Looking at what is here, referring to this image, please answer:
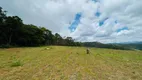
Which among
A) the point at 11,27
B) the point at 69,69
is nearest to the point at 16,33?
the point at 11,27

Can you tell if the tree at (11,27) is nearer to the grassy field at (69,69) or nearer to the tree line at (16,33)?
the tree line at (16,33)

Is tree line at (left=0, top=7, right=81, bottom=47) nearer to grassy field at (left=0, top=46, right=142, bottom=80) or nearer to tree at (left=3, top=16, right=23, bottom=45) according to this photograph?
tree at (left=3, top=16, right=23, bottom=45)

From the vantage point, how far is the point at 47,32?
5700 centimetres

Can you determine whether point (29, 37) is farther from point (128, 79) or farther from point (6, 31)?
point (128, 79)

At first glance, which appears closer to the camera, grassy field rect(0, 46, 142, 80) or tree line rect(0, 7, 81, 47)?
grassy field rect(0, 46, 142, 80)

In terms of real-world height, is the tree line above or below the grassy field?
above

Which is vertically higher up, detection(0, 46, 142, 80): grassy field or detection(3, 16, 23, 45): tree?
detection(3, 16, 23, 45): tree

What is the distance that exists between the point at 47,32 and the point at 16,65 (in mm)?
47829

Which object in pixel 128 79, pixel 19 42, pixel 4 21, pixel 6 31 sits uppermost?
pixel 4 21

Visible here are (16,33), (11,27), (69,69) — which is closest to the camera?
(69,69)

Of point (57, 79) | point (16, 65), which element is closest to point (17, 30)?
point (16, 65)

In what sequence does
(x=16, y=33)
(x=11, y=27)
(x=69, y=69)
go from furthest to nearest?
1. (x=16, y=33)
2. (x=11, y=27)
3. (x=69, y=69)

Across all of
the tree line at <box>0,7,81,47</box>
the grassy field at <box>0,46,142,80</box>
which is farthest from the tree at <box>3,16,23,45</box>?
the grassy field at <box>0,46,142,80</box>

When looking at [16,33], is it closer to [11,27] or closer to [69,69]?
[11,27]
